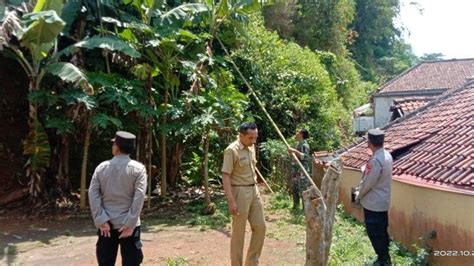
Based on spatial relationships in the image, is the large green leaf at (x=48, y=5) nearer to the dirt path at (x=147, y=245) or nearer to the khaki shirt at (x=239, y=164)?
the dirt path at (x=147, y=245)

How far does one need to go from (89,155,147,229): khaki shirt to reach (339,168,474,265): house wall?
127 inches

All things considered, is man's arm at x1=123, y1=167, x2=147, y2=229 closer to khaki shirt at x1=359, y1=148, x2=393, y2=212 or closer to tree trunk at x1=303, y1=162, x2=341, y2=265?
tree trunk at x1=303, y1=162, x2=341, y2=265

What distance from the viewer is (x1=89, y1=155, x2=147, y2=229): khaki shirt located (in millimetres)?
3961

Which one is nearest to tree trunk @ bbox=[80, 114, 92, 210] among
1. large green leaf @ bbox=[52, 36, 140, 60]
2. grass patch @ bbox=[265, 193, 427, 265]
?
large green leaf @ bbox=[52, 36, 140, 60]

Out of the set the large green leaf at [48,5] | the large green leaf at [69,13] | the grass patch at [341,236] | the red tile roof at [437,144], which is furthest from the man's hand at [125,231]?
the large green leaf at [69,13]

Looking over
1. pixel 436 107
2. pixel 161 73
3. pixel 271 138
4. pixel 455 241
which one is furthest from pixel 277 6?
pixel 455 241

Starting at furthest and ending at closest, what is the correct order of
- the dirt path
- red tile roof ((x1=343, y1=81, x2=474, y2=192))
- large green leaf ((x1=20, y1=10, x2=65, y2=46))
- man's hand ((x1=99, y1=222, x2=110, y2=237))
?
large green leaf ((x1=20, y1=10, x2=65, y2=46)) → the dirt path → red tile roof ((x1=343, y1=81, x2=474, y2=192)) → man's hand ((x1=99, y1=222, x2=110, y2=237))

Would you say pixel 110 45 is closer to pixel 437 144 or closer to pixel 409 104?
pixel 437 144

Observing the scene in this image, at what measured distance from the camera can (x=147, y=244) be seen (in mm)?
7395

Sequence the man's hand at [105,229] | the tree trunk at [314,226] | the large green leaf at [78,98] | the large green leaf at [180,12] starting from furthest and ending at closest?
the large green leaf at [180,12] → the large green leaf at [78,98] → the tree trunk at [314,226] → the man's hand at [105,229]

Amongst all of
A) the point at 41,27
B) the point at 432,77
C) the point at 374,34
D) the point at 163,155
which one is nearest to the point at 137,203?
the point at 41,27

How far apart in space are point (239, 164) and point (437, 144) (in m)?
3.14

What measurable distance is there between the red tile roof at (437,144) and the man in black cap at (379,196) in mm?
662

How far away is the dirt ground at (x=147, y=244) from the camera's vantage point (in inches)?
251
